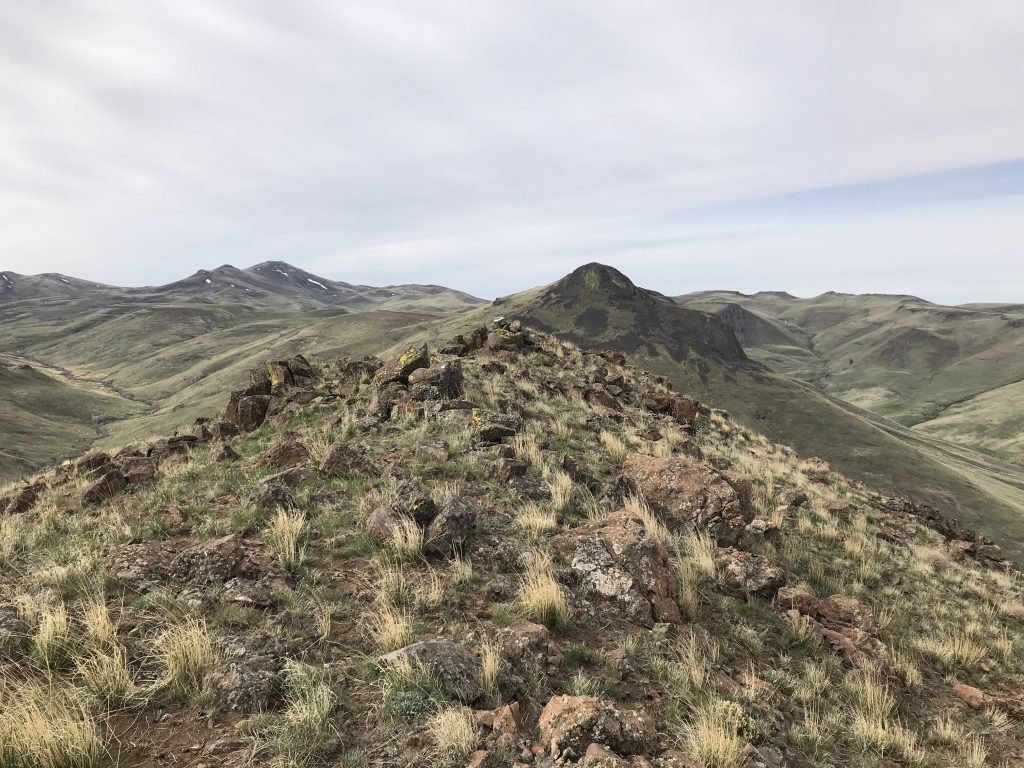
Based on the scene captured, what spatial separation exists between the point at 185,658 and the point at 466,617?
301 centimetres

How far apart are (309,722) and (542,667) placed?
2380 mm

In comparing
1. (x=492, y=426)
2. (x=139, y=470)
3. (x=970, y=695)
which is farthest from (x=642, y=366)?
(x=139, y=470)

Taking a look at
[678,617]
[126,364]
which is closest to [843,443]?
[678,617]

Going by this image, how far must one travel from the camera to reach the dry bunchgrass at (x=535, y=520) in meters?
8.57

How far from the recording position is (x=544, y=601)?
6.40 m

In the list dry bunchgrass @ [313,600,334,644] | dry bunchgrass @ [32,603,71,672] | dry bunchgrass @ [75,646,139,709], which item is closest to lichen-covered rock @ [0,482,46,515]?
dry bunchgrass @ [32,603,71,672]

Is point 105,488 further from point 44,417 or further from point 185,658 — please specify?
point 44,417

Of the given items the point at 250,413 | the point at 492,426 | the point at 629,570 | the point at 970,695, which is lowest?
the point at 970,695

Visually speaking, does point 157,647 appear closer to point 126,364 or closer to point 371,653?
point 371,653

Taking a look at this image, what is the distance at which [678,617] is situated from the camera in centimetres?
698

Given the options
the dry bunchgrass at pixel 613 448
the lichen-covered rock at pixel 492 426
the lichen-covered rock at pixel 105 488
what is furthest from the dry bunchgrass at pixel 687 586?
the lichen-covered rock at pixel 105 488

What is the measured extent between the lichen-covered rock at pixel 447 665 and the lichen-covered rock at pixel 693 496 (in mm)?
6255

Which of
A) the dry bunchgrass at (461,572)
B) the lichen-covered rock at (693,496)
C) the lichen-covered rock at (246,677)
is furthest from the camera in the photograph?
the lichen-covered rock at (693,496)

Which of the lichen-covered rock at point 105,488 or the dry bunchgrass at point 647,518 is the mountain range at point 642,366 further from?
the dry bunchgrass at point 647,518
